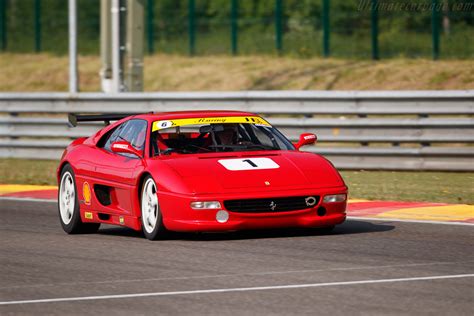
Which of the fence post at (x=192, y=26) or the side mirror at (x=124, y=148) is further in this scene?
the fence post at (x=192, y=26)

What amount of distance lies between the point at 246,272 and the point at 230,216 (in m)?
1.80

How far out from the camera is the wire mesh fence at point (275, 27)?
28.0 metres

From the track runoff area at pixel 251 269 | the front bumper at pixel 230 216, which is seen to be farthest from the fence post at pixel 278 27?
the front bumper at pixel 230 216

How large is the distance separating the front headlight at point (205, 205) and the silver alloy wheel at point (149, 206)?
478 mm

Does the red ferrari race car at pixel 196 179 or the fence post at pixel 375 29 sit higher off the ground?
the fence post at pixel 375 29

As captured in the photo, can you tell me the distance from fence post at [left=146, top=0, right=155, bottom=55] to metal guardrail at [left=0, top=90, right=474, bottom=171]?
12.5 metres

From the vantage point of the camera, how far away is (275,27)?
31391 mm

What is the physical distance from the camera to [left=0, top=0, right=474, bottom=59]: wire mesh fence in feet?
91.8

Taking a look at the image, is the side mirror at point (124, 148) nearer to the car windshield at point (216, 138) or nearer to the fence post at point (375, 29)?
the car windshield at point (216, 138)

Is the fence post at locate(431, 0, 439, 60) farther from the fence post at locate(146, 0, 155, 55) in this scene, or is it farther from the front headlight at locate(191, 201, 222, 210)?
the front headlight at locate(191, 201, 222, 210)

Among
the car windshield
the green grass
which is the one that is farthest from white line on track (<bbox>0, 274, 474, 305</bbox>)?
the green grass

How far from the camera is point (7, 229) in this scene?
13.6 metres

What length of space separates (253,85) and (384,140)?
11134mm

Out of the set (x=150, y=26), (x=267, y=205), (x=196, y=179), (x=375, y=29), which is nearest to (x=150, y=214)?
(x=196, y=179)
